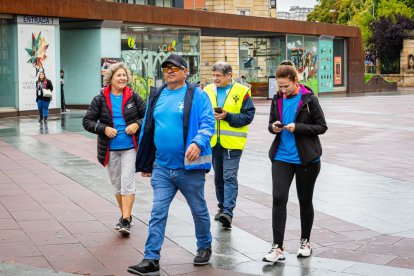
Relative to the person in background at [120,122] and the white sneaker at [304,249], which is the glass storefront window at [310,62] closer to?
the person in background at [120,122]

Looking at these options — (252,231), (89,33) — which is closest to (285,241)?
(252,231)

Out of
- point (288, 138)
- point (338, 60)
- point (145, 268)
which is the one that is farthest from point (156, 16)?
point (145, 268)

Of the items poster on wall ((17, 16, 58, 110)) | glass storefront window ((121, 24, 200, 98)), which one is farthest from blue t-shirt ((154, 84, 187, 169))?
glass storefront window ((121, 24, 200, 98))

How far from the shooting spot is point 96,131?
7.71 m

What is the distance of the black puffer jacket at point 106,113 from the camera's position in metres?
7.77

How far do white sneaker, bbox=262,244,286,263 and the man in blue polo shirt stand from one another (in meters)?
0.51

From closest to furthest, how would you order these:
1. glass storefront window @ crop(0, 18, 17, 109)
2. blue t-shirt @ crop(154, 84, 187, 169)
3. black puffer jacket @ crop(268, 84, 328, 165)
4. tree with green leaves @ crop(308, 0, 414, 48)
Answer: blue t-shirt @ crop(154, 84, 187, 169)
black puffer jacket @ crop(268, 84, 328, 165)
glass storefront window @ crop(0, 18, 17, 109)
tree with green leaves @ crop(308, 0, 414, 48)

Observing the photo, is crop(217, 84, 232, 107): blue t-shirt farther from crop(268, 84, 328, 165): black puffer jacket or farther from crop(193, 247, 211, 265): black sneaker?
crop(193, 247, 211, 265): black sneaker

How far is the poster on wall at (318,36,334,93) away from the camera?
47.9 metres

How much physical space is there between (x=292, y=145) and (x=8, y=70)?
21912 millimetres

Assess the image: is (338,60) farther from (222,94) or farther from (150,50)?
(222,94)

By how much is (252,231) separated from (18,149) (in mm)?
9090

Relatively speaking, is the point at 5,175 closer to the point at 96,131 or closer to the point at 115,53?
the point at 96,131

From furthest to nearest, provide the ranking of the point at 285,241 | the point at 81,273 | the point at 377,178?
the point at 377,178 < the point at 285,241 < the point at 81,273
